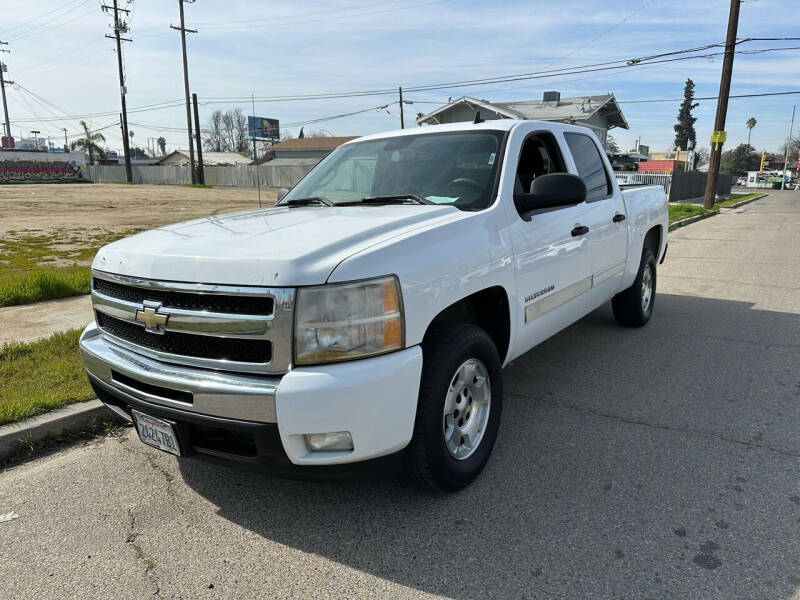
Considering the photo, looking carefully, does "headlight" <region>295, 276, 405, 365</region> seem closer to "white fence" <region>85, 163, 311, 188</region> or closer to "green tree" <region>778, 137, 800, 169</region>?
"white fence" <region>85, 163, 311, 188</region>

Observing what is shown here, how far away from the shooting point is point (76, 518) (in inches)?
117

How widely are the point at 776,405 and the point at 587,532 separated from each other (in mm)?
2294

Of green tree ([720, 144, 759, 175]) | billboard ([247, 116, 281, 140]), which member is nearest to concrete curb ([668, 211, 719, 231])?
billboard ([247, 116, 281, 140])

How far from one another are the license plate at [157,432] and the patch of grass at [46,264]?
16.8 feet

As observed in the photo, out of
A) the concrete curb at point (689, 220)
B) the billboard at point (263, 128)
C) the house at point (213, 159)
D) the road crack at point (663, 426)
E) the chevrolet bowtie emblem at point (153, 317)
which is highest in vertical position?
the billboard at point (263, 128)

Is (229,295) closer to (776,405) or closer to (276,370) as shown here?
(276,370)

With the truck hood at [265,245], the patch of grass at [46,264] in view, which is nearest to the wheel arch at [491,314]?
the truck hood at [265,245]

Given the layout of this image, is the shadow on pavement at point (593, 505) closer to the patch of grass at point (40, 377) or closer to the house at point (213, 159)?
the patch of grass at point (40, 377)

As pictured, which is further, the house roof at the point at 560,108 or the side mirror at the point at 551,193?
the house roof at the point at 560,108

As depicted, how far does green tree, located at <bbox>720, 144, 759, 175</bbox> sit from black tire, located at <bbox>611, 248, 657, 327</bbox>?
127562 millimetres

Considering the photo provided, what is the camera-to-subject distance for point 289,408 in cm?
236

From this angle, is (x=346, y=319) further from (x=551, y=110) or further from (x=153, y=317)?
(x=551, y=110)

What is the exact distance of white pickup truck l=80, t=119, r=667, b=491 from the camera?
2418mm

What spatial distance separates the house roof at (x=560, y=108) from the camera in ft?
101
